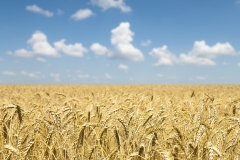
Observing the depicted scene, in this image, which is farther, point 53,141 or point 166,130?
point 166,130

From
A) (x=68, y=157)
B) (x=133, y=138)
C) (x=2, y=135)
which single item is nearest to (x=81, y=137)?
(x=68, y=157)

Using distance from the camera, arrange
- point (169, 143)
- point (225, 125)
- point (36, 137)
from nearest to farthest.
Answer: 1. point (36, 137)
2. point (169, 143)
3. point (225, 125)

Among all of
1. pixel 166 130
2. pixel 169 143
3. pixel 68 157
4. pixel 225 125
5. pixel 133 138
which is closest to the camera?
pixel 68 157

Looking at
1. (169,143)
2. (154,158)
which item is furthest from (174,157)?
(169,143)

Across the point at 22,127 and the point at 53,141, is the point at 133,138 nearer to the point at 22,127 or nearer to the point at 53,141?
the point at 53,141

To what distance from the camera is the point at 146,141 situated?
218 centimetres

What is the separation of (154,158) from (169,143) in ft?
1.42

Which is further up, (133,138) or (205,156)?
(133,138)

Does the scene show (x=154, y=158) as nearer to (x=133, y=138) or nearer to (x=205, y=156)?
(x=133, y=138)

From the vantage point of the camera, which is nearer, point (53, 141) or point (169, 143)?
point (53, 141)

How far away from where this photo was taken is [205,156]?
224 centimetres

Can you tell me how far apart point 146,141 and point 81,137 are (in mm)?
552

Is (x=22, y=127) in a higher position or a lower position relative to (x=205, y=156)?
higher

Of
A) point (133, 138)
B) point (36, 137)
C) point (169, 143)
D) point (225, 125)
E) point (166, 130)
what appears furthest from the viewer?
point (225, 125)
